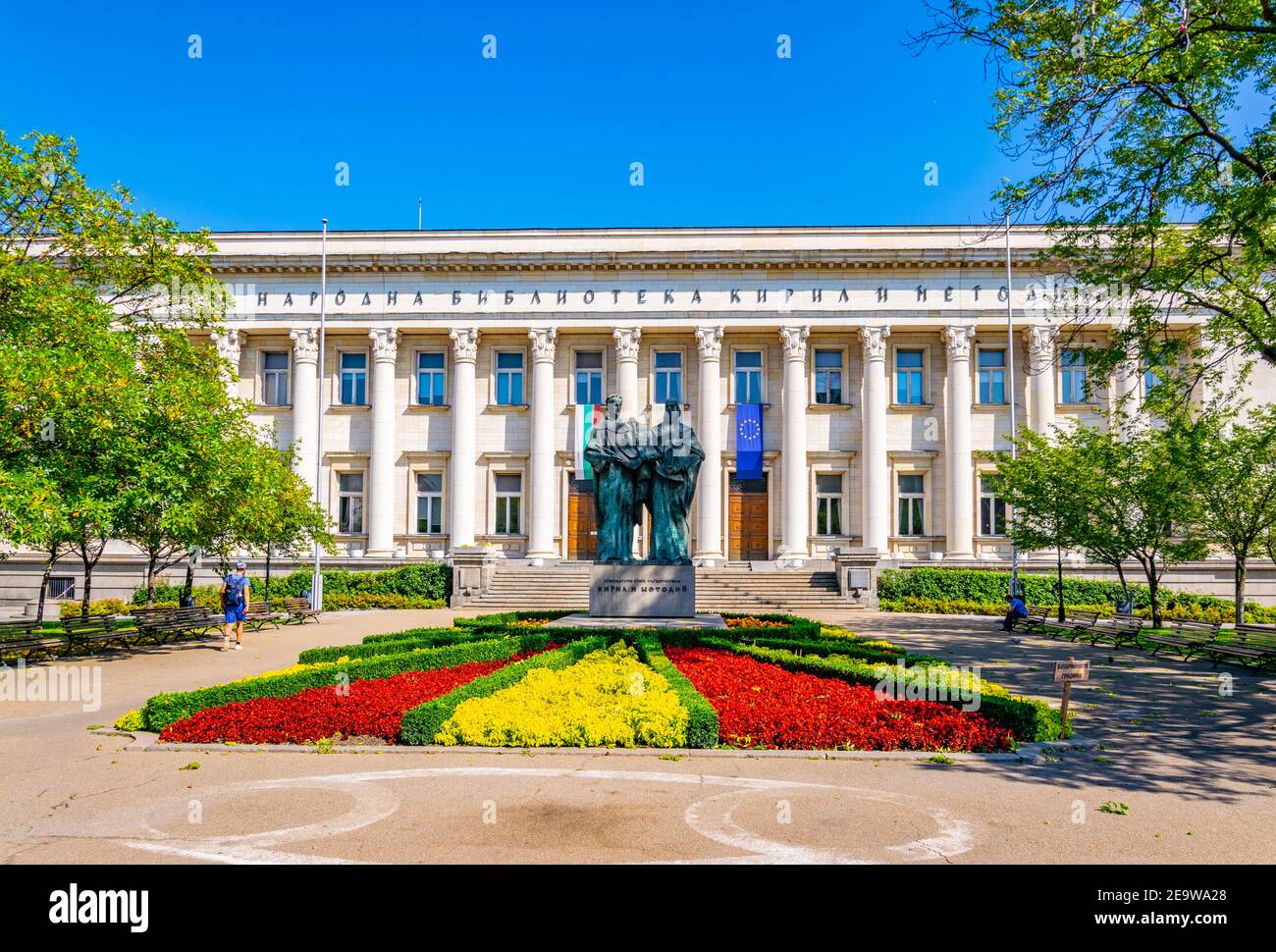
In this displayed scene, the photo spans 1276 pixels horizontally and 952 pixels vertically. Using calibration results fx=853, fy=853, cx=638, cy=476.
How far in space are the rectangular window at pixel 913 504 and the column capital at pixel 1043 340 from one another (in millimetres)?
7517

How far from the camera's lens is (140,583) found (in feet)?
A: 120

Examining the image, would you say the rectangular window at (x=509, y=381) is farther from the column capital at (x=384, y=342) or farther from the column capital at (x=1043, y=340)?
the column capital at (x=1043, y=340)

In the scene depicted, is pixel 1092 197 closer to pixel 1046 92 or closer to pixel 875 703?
pixel 1046 92

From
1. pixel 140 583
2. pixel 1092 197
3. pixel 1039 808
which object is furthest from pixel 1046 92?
pixel 140 583

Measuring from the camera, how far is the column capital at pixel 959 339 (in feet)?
128

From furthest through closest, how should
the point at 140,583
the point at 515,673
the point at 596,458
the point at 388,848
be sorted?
the point at 140,583 < the point at 596,458 < the point at 515,673 < the point at 388,848

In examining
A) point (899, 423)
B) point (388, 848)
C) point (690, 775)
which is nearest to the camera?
point (388, 848)

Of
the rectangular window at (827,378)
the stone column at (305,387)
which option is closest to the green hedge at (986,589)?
the rectangular window at (827,378)

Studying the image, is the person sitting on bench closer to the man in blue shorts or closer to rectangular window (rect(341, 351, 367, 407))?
the man in blue shorts

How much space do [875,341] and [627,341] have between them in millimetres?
11419

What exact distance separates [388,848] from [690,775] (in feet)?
10.9

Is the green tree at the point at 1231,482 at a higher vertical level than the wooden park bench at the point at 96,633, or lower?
higher

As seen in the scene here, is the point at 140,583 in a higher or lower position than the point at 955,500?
lower

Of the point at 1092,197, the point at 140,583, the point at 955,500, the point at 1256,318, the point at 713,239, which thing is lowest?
the point at 140,583
